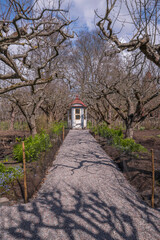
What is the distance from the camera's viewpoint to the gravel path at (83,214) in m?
2.47

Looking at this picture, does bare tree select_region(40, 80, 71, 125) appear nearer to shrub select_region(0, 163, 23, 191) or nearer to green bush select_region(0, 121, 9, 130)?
green bush select_region(0, 121, 9, 130)

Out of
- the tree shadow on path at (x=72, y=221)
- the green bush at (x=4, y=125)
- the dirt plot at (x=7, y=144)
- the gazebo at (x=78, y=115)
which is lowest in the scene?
the tree shadow on path at (x=72, y=221)

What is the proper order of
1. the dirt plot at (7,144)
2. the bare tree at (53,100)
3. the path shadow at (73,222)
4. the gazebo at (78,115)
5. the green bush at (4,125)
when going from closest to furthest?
the path shadow at (73,222)
the dirt plot at (7,144)
the bare tree at (53,100)
the green bush at (4,125)
the gazebo at (78,115)

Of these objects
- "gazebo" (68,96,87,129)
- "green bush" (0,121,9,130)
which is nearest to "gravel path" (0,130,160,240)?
"gazebo" (68,96,87,129)

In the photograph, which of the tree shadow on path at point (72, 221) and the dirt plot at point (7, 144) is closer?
the tree shadow on path at point (72, 221)

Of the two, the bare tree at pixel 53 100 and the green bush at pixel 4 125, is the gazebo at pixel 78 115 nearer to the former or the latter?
the bare tree at pixel 53 100

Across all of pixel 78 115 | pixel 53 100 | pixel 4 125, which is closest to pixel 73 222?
pixel 53 100

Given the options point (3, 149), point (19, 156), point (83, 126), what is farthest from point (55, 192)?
point (83, 126)

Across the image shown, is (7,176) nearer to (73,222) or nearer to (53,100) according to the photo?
(73,222)

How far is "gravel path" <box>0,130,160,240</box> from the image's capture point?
2467mm

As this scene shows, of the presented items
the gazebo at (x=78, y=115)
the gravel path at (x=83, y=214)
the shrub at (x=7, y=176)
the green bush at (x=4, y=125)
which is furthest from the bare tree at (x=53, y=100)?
the gravel path at (x=83, y=214)

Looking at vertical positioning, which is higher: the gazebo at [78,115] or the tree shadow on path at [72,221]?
the gazebo at [78,115]

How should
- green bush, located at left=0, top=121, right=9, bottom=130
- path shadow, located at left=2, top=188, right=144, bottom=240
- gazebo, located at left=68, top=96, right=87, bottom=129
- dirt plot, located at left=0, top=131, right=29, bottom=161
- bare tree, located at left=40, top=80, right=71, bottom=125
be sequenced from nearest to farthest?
path shadow, located at left=2, top=188, right=144, bottom=240 → dirt plot, located at left=0, top=131, right=29, bottom=161 → bare tree, located at left=40, top=80, right=71, bottom=125 → green bush, located at left=0, top=121, right=9, bottom=130 → gazebo, located at left=68, top=96, right=87, bottom=129

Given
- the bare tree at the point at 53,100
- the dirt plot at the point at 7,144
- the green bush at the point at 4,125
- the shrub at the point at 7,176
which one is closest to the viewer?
the shrub at the point at 7,176
